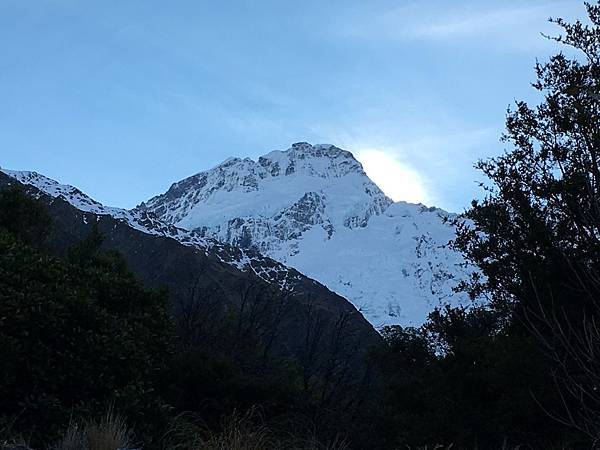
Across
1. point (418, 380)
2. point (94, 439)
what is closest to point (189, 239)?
point (418, 380)

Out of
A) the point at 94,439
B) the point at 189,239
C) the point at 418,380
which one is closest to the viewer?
the point at 94,439

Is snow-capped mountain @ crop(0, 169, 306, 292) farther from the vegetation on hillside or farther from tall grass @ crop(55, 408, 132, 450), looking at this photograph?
tall grass @ crop(55, 408, 132, 450)

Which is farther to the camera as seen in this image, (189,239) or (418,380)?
(189,239)

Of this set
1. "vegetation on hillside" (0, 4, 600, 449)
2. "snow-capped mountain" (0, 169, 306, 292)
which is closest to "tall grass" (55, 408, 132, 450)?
"vegetation on hillside" (0, 4, 600, 449)

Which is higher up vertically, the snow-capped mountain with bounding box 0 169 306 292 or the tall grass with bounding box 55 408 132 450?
the snow-capped mountain with bounding box 0 169 306 292

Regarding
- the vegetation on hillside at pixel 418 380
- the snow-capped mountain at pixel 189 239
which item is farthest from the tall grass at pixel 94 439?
the snow-capped mountain at pixel 189 239

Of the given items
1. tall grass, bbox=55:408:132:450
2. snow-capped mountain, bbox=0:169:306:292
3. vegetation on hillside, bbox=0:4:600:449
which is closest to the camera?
tall grass, bbox=55:408:132:450

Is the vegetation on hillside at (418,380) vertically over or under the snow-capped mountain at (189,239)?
under

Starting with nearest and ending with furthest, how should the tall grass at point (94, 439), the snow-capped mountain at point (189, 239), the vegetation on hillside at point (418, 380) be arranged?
the tall grass at point (94, 439)
the vegetation on hillside at point (418, 380)
the snow-capped mountain at point (189, 239)

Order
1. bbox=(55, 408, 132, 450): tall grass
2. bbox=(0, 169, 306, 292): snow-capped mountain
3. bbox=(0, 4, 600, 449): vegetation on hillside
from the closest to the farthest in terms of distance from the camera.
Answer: bbox=(55, 408, 132, 450): tall grass → bbox=(0, 4, 600, 449): vegetation on hillside → bbox=(0, 169, 306, 292): snow-capped mountain

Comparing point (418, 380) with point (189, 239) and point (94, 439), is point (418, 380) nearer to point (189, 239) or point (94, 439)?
point (94, 439)

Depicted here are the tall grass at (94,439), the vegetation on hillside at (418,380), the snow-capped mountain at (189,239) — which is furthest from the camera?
the snow-capped mountain at (189,239)

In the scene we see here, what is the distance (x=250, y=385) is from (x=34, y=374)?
5.40 meters

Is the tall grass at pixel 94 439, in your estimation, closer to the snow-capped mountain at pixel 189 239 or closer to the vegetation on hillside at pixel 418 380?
the vegetation on hillside at pixel 418 380
